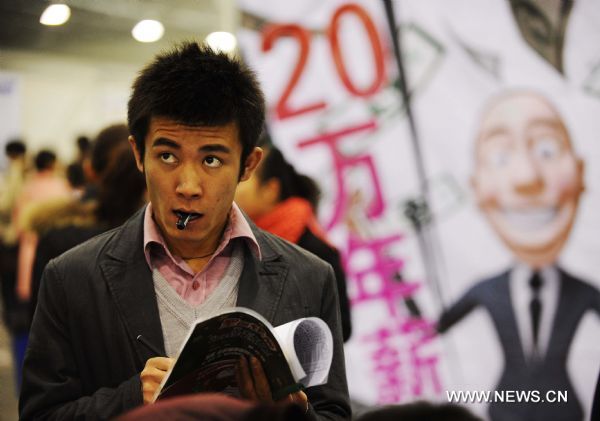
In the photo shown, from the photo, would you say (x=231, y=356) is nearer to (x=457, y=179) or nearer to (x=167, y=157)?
(x=167, y=157)

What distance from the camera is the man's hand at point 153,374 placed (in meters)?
1.22

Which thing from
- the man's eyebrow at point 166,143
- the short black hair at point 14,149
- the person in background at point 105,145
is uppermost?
the short black hair at point 14,149

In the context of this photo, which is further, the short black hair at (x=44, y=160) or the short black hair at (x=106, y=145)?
the short black hair at (x=44, y=160)

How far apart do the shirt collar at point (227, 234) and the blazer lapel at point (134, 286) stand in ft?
0.07

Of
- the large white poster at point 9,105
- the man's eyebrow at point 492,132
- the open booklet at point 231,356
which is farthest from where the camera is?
the large white poster at point 9,105

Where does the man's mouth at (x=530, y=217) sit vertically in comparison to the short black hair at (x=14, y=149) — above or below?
below

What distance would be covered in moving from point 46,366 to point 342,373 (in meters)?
0.58

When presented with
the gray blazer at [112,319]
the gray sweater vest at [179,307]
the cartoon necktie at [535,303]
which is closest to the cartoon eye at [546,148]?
the cartoon necktie at [535,303]

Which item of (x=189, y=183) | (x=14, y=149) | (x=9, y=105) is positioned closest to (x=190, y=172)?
(x=189, y=183)

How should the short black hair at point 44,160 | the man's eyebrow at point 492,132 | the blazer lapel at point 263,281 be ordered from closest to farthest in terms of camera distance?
the blazer lapel at point 263,281 → the man's eyebrow at point 492,132 → the short black hair at point 44,160

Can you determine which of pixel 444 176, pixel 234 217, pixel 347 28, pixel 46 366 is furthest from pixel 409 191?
pixel 46 366

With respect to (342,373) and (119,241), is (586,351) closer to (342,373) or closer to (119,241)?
(342,373)

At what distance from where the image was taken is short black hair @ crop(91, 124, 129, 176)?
252cm

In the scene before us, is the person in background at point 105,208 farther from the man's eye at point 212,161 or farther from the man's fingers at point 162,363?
the man's fingers at point 162,363
